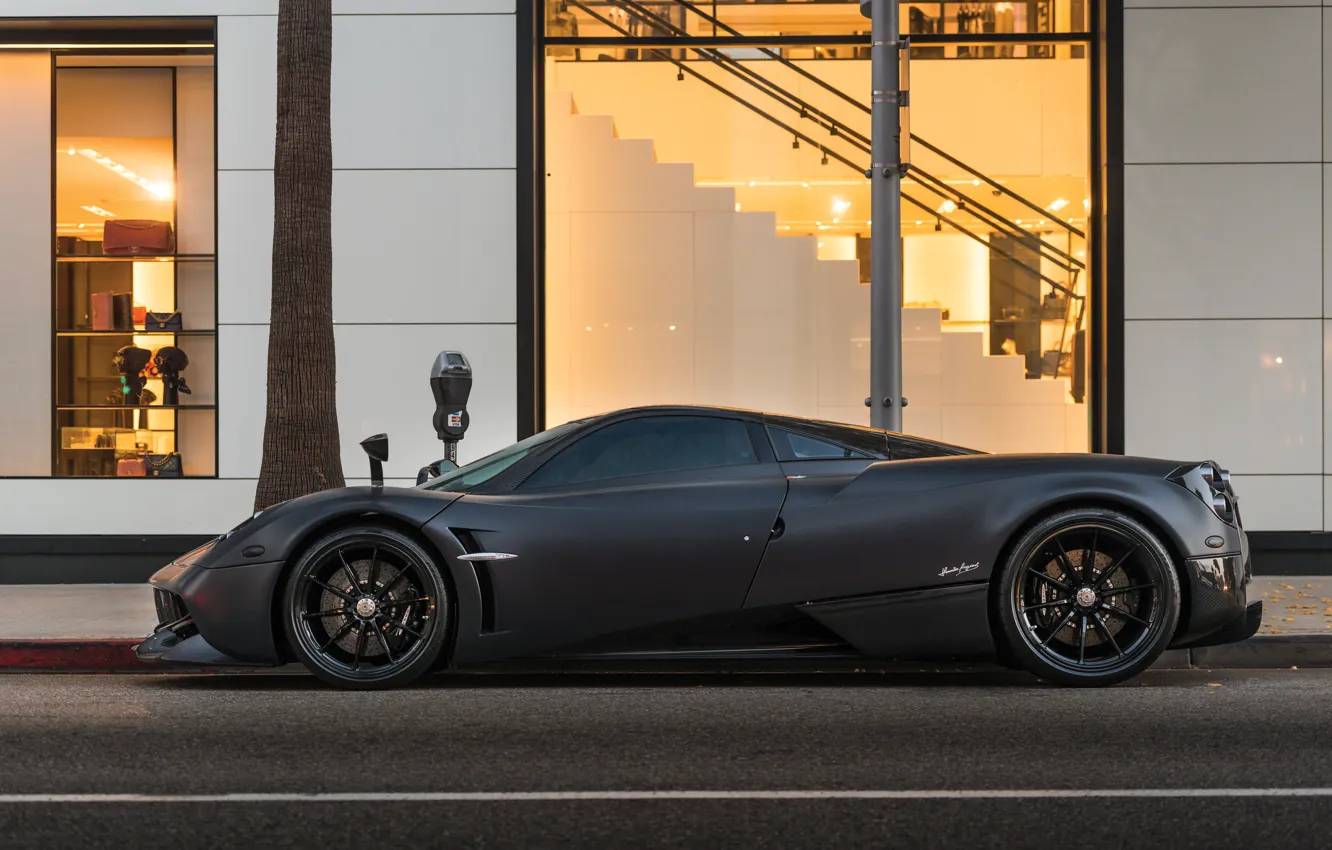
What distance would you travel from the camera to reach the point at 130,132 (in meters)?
11.9

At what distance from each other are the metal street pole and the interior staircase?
266 centimetres

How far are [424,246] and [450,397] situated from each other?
3.17m

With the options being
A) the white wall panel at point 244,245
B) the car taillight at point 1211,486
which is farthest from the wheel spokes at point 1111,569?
the white wall panel at point 244,245

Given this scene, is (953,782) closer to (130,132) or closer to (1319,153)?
(1319,153)

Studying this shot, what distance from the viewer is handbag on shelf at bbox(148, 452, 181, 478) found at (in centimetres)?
1145

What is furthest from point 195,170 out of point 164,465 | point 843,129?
point 843,129

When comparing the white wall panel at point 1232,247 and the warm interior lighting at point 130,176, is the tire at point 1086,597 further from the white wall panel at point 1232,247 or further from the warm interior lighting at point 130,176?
the warm interior lighting at point 130,176

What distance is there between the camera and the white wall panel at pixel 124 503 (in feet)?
36.8

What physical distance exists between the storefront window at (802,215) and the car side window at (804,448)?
5.23 meters

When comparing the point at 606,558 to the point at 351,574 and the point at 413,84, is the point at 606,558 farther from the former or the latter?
the point at 413,84

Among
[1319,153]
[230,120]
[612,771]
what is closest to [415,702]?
Answer: [612,771]

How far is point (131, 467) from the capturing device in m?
11.6

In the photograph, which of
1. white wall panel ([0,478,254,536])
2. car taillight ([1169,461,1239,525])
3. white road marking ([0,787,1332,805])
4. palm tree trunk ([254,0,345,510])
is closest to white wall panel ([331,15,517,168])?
palm tree trunk ([254,0,345,510])

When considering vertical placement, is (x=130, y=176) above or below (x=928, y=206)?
above
